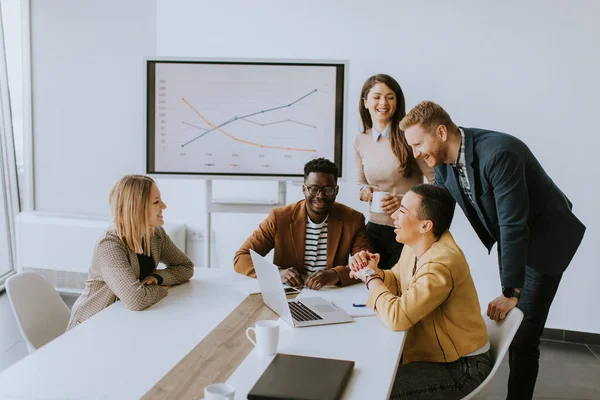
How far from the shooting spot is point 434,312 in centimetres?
204

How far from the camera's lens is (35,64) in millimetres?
4629

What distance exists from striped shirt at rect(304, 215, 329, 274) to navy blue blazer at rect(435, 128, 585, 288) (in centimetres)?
56

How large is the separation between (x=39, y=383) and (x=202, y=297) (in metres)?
0.82

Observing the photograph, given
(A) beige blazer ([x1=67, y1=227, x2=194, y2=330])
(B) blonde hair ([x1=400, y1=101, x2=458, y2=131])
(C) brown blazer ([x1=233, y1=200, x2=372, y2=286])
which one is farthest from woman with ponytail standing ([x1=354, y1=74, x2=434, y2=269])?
(A) beige blazer ([x1=67, y1=227, x2=194, y2=330])

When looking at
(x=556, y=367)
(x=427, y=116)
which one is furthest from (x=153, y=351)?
(x=556, y=367)

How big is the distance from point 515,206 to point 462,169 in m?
0.26

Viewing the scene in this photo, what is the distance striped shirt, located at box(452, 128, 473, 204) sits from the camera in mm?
2332

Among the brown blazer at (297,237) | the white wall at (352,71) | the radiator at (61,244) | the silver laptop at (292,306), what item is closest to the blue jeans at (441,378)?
the silver laptop at (292,306)

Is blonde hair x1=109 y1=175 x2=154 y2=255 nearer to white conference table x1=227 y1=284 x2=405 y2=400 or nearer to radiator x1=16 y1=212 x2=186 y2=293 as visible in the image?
white conference table x1=227 y1=284 x2=405 y2=400

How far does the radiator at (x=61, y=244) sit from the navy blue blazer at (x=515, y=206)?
254cm

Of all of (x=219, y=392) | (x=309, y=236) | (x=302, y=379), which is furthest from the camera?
(x=309, y=236)

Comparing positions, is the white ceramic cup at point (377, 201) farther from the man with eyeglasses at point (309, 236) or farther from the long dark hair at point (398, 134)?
the long dark hair at point (398, 134)

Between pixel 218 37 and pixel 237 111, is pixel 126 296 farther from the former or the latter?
pixel 218 37

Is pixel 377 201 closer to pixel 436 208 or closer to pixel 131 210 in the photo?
pixel 436 208
